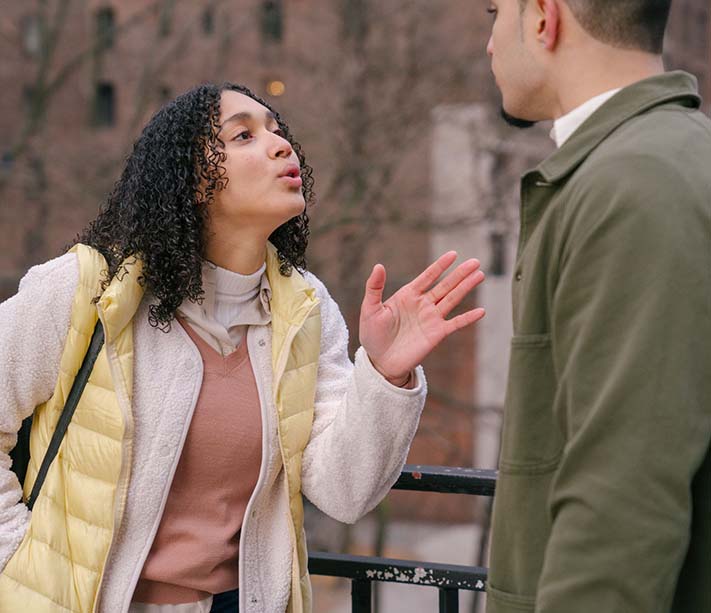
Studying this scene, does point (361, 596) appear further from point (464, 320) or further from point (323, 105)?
point (323, 105)

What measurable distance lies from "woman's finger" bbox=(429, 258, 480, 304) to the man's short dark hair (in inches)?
30.7

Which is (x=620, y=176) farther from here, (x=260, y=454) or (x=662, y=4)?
(x=260, y=454)

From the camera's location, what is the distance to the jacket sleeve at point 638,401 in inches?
52.6

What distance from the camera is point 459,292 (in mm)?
2320

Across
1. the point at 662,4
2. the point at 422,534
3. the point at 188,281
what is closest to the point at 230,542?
the point at 188,281

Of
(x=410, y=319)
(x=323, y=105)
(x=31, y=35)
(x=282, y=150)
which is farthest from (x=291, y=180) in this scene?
(x=31, y=35)

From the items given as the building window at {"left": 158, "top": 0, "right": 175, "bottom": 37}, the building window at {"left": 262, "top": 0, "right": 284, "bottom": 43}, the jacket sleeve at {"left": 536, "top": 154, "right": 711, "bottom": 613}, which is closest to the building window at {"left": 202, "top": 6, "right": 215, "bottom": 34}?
the building window at {"left": 158, "top": 0, "right": 175, "bottom": 37}

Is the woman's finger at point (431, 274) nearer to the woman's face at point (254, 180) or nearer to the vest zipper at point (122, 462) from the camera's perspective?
the woman's face at point (254, 180)

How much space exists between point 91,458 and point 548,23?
143 cm

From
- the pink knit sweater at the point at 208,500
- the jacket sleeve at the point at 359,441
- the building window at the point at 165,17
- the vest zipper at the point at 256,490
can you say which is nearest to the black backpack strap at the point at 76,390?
the pink knit sweater at the point at 208,500

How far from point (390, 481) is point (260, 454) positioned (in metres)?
0.34

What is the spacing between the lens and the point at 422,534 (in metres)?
22.8

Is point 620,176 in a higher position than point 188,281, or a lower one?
higher

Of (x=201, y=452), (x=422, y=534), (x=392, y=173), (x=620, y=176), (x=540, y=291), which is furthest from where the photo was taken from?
(x=422, y=534)
